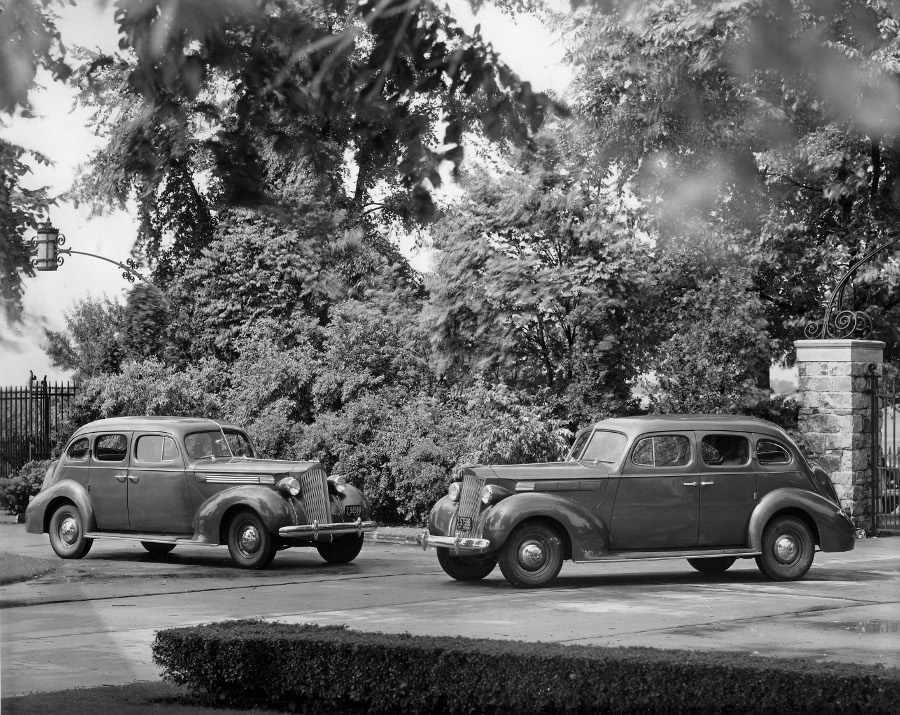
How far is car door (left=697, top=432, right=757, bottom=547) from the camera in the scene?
39.6 feet

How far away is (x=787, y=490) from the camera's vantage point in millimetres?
12266

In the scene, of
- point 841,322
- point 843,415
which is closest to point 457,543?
point 843,415

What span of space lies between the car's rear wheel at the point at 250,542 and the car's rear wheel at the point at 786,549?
17.4 ft

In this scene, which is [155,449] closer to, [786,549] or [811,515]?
[786,549]

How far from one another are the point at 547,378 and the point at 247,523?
6.41m

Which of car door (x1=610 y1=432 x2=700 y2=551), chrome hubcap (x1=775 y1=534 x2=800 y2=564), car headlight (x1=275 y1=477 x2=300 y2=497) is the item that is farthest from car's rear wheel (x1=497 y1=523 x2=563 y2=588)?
car headlight (x1=275 y1=477 x2=300 y2=497)

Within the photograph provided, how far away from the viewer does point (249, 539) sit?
13.6m

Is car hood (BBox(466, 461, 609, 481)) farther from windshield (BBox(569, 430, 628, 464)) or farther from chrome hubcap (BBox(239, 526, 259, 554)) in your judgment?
chrome hubcap (BBox(239, 526, 259, 554))

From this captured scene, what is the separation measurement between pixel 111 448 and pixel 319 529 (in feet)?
10.0

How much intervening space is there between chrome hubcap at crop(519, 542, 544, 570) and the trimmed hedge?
15.4 feet

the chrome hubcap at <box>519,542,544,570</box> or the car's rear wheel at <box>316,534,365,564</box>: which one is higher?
the chrome hubcap at <box>519,542,544,570</box>

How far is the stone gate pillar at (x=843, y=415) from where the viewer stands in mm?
16719

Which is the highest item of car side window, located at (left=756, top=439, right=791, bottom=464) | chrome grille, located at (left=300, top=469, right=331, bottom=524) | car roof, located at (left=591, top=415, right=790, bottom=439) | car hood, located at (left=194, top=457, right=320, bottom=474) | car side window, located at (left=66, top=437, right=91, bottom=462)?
car roof, located at (left=591, top=415, right=790, bottom=439)

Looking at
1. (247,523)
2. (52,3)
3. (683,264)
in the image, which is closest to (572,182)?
(683,264)
